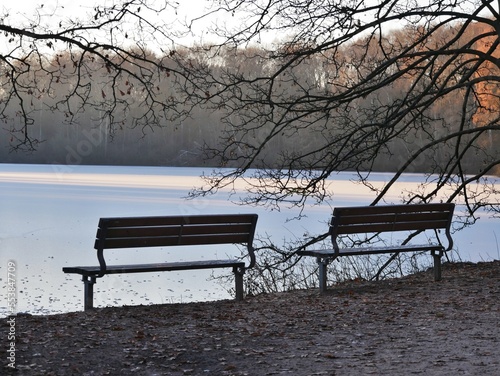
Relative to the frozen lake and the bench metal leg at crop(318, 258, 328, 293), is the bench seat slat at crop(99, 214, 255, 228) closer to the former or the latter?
the bench metal leg at crop(318, 258, 328, 293)

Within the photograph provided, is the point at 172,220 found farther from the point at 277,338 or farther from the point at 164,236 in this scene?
the point at 277,338

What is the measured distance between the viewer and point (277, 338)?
19.9 feet

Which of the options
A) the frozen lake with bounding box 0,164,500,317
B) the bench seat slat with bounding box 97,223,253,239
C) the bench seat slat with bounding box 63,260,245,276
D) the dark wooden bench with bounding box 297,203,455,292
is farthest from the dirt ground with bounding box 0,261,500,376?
the frozen lake with bounding box 0,164,500,317

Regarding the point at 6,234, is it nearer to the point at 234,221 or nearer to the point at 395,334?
the point at 234,221

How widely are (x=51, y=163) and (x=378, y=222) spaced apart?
221ft

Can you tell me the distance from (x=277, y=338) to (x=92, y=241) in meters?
12.7

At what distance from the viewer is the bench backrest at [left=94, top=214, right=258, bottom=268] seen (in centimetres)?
746

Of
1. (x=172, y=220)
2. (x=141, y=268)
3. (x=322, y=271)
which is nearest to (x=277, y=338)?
(x=141, y=268)

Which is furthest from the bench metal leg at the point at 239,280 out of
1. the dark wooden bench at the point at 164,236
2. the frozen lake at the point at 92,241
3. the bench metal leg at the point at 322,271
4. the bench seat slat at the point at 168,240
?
the frozen lake at the point at 92,241

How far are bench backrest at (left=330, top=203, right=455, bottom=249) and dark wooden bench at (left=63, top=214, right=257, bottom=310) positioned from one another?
35.8 inches

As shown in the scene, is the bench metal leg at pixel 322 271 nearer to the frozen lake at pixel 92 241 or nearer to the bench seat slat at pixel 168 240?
the bench seat slat at pixel 168 240

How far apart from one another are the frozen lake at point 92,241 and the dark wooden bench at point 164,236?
160cm

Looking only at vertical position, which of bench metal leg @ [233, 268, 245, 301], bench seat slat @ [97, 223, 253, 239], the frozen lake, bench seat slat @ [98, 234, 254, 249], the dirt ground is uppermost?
the frozen lake

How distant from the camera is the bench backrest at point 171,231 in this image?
7.46 meters
